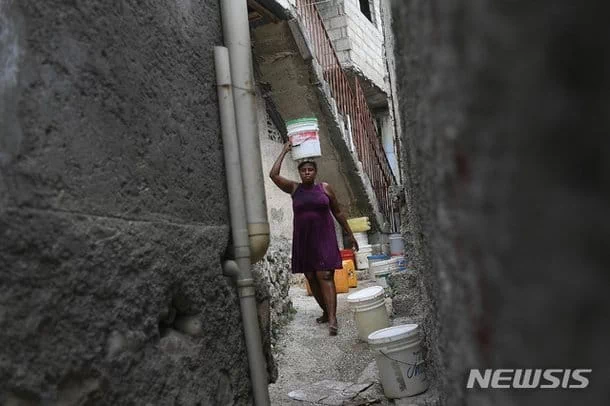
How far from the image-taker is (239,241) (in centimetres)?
201

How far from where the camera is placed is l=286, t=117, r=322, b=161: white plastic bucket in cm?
422

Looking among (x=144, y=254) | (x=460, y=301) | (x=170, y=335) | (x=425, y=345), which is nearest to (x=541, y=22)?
(x=460, y=301)

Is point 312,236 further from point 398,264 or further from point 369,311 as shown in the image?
point 398,264

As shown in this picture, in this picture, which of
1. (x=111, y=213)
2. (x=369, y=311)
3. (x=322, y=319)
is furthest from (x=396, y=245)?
(x=111, y=213)

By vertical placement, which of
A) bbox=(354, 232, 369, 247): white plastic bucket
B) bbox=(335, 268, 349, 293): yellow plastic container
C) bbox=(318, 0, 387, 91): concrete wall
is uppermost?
bbox=(318, 0, 387, 91): concrete wall

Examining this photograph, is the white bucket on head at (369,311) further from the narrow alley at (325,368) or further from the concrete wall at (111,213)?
the concrete wall at (111,213)

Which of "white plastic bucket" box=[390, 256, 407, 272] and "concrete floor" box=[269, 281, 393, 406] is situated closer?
"concrete floor" box=[269, 281, 393, 406]

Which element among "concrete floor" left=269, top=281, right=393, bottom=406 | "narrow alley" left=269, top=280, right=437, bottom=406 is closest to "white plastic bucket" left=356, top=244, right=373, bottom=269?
"narrow alley" left=269, top=280, right=437, bottom=406

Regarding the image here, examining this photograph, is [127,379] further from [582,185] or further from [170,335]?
[582,185]

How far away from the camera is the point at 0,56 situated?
1125mm

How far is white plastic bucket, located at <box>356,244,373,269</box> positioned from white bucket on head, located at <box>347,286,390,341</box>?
10.7 ft

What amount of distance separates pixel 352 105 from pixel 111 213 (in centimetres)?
657

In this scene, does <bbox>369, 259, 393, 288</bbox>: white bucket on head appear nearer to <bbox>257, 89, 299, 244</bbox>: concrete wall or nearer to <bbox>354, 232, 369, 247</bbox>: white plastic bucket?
<bbox>257, 89, 299, 244</bbox>: concrete wall

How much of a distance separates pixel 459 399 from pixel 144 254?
99cm
